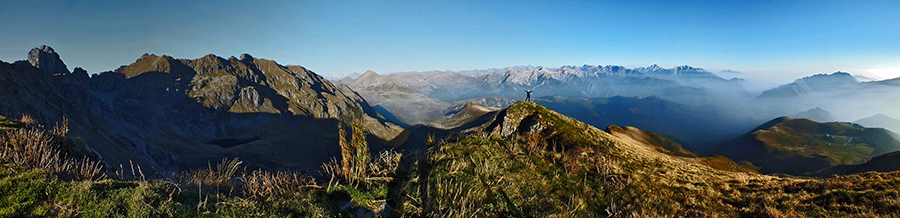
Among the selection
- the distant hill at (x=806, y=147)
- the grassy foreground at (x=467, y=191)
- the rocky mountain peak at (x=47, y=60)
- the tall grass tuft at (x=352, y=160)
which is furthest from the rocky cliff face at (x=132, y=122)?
the distant hill at (x=806, y=147)

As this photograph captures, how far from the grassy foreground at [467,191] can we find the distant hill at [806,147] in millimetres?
160881

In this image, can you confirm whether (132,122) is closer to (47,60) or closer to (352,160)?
(47,60)

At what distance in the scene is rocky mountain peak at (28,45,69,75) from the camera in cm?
15988

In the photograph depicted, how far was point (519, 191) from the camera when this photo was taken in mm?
7863

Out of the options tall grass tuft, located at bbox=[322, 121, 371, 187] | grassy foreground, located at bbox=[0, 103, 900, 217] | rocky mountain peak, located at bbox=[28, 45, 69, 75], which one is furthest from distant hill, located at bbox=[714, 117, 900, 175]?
rocky mountain peak, located at bbox=[28, 45, 69, 75]

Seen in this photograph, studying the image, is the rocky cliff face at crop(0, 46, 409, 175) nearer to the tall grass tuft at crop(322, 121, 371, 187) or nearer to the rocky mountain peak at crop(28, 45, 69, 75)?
the rocky mountain peak at crop(28, 45, 69, 75)

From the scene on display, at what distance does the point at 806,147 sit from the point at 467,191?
9929 inches

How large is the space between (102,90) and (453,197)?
291 metres

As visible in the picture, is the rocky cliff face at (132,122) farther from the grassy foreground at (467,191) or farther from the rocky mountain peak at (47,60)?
the grassy foreground at (467,191)

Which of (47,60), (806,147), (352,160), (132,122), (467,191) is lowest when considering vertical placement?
(806,147)

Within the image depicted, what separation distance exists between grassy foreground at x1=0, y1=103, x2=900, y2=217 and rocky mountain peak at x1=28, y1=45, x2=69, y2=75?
819 ft

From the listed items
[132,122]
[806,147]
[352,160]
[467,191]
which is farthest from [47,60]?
[806,147]

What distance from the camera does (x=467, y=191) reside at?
7.26 m

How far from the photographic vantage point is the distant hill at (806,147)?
13075 cm
